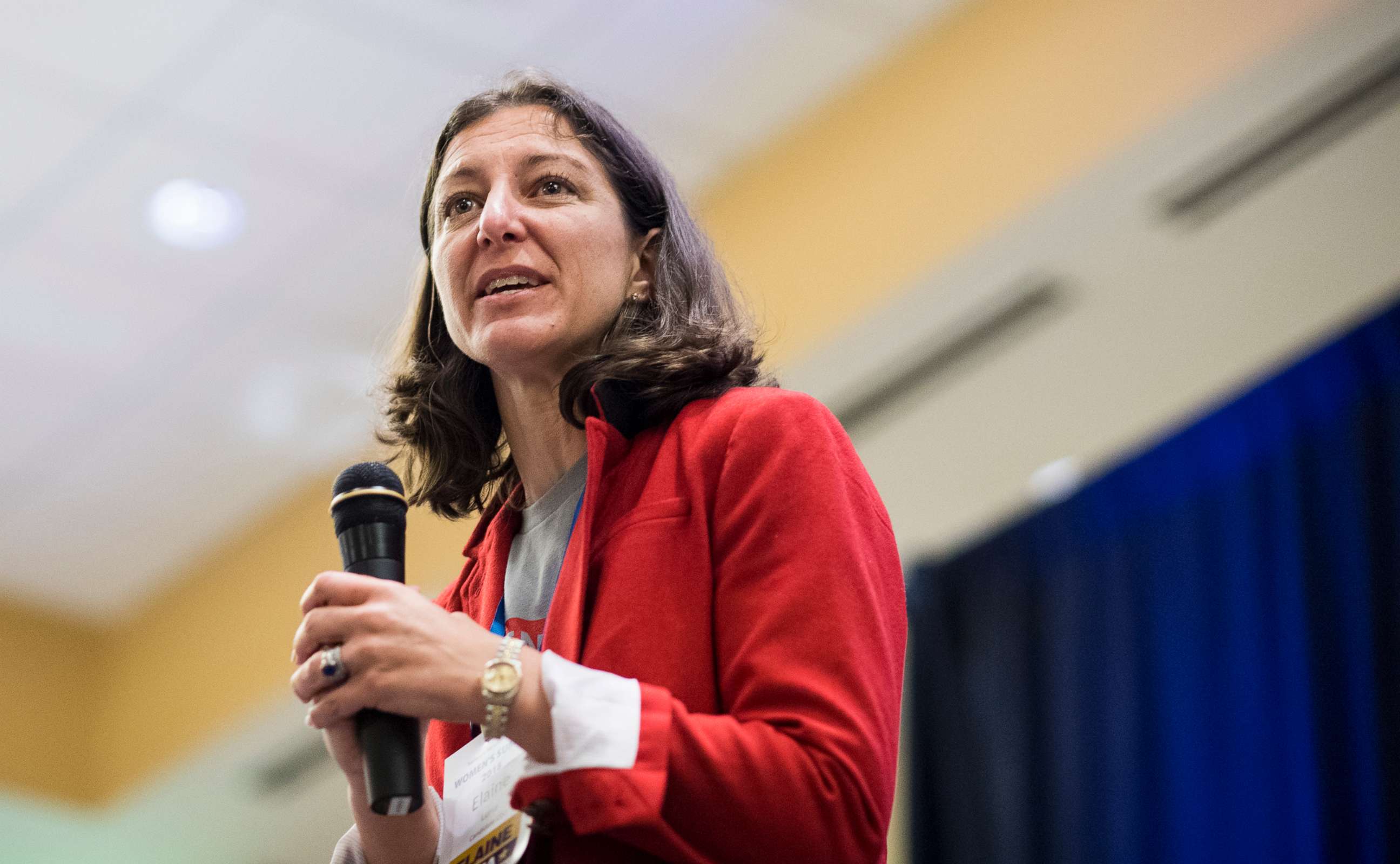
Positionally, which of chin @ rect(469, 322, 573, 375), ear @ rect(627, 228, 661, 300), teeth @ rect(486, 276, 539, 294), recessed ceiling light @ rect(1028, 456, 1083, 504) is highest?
recessed ceiling light @ rect(1028, 456, 1083, 504)

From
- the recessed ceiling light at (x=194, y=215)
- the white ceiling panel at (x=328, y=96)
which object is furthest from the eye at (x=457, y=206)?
the recessed ceiling light at (x=194, y=215)

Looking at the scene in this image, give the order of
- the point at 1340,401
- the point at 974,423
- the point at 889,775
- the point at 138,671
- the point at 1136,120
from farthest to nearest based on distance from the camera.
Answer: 1. the point at 138,671
2. the point at 974,423
3. the point at 1340,401
4. the point at 1136,120
5. the point at 889,775

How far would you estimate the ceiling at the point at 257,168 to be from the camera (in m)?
3.52

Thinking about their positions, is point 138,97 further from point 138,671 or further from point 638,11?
point 138,671

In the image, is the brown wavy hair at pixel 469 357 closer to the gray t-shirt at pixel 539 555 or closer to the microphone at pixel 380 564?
the gray t-shirt at pixel 539 555

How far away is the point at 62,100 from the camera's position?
11.8 feet

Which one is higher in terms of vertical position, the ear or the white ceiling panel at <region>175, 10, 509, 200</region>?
the white ceiling panel at <region>175, 10, 509, 200</region>

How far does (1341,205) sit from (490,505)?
2332 millimetres

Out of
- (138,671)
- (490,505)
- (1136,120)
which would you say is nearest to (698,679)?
(490,505)

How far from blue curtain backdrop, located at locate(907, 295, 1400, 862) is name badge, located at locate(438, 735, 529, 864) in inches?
94.5

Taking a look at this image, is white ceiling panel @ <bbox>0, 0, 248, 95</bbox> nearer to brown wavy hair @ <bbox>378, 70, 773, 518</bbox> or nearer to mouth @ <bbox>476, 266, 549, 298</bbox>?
brown wavy hair @ <bbox>378, 70, 773, 518</bbox>

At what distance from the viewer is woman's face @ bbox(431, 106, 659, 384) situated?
4.68 ft

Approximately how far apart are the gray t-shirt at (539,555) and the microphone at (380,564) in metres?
0.13

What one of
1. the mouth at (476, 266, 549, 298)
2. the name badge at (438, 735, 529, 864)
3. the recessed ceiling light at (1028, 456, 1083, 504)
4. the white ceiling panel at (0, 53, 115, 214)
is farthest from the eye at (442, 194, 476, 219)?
the recessed ceiling light at (1028, 456, 1083, 504)
